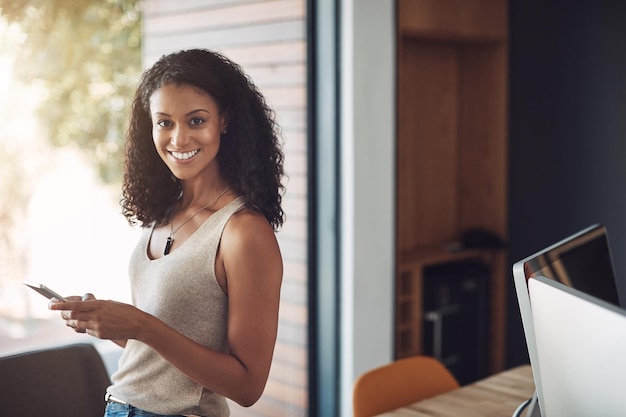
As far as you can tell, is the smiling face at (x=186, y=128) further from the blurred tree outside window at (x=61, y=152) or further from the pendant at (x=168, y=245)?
the blurred tree outside window at (x=61, y=152)

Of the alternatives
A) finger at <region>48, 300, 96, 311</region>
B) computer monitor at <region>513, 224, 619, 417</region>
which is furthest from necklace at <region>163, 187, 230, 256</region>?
computer monitor at <region>513, 224, 619, 417</region>

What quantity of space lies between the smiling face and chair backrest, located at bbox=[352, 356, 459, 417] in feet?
2.67

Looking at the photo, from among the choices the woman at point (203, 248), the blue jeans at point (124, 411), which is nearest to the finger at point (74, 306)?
the woman at point (203, 248)

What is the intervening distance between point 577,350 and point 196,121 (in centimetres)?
89

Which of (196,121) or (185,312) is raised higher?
(196,121)

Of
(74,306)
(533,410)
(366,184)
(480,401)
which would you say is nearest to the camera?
(74,306)

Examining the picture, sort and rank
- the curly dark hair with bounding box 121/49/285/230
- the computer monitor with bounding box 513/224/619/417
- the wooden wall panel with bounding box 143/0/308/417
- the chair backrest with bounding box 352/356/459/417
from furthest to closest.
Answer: the wooden wall panel with bounding box 143/0/308/417, the chair backrest with bounding box 352/356/459/417, the curly dark hair with bounding box 121/49/285/230, the computer monitor with bounding box 513/224/619/417

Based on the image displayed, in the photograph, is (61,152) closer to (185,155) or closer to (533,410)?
(185,155)

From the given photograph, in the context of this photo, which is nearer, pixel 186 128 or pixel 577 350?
pixel 577 350

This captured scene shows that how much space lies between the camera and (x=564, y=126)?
4.08m

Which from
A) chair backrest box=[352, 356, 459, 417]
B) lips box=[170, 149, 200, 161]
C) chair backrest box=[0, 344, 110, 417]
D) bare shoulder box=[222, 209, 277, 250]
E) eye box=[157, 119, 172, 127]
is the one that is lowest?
chair backrest box=[352, 356, 459, 417]

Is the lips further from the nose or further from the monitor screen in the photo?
the monitor screen

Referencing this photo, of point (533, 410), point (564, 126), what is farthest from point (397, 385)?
point (564, 126)

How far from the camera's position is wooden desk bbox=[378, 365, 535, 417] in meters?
1.94
